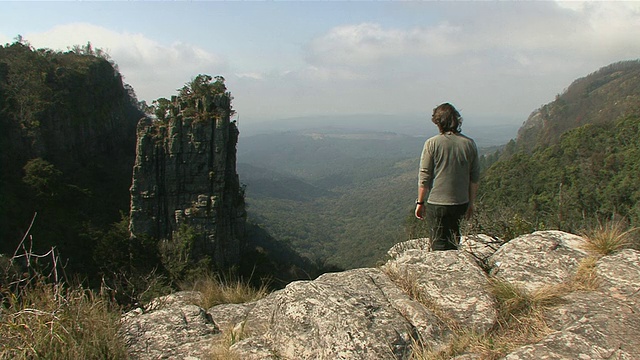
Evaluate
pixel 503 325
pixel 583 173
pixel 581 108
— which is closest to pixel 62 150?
pixel 503 325

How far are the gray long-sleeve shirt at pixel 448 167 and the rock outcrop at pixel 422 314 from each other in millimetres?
728

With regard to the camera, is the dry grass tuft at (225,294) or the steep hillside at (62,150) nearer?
the dry grass tuft at (225,294)

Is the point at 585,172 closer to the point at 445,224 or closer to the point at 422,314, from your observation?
the point at 445,224

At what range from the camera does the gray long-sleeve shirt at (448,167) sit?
4332 millimetres

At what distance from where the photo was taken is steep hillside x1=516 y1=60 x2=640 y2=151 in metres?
63.8

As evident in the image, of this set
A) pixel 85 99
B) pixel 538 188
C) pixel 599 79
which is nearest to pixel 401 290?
pixel 538 188

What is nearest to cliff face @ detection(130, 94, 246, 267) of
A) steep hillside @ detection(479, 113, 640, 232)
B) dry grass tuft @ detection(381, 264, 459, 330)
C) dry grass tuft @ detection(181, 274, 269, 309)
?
steep hillside @ detection(479, 113, 640, 232)

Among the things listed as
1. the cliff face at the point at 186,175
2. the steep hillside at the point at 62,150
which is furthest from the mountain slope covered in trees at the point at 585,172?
the steep hillside at the point at 62,150

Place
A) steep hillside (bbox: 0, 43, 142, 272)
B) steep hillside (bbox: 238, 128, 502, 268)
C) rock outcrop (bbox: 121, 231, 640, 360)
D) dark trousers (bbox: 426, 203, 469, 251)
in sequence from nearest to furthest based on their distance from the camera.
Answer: rock outcrop (bbox: 121, 231, 640, 360) < dark trousers (bbox: 426, 203, 469, 251) < steep hillside (bbox: 0, 43, 142, 272) < steep hillside (bbox: 238, 128, 502, 268)

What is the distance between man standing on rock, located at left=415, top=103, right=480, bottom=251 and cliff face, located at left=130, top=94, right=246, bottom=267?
24.6m

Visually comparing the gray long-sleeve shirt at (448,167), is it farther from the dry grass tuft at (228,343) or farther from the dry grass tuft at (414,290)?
the dry grass tuft at (228,343)

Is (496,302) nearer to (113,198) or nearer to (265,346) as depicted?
(265,346)

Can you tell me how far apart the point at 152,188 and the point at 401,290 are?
2779 cm

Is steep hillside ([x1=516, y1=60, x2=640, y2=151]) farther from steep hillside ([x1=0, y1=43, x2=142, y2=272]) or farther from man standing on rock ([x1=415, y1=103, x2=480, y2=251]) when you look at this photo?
man standing on rock ([x1=415, y1=103, x2=480, y2=251])
